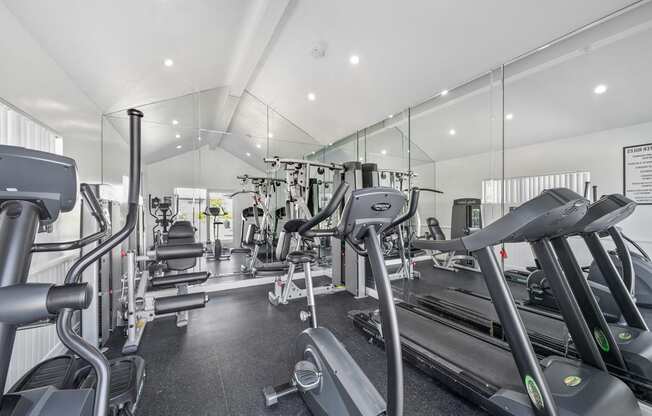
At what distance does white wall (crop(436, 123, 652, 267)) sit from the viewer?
7.36 ft

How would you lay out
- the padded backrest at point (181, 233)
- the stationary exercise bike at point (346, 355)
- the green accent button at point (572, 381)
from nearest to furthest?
1. the stationary exercise bike at point (346, 355)
2. the green accent button at point (572, 381)
3. the padded backrest at point (181, 233)

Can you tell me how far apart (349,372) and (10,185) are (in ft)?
5.20

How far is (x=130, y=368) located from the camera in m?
1.49

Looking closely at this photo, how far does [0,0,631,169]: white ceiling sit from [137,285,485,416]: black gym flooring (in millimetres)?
2314

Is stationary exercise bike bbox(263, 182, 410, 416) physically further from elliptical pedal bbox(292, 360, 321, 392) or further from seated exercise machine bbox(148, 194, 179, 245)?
seated exercise machine bbox(148, 194, 179, 245)

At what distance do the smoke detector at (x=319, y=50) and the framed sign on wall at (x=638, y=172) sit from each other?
11.0ft

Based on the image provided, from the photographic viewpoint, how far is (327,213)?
3.92ft

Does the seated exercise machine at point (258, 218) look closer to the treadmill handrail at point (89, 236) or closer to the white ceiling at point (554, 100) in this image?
the white ceiling at point (554, 100)

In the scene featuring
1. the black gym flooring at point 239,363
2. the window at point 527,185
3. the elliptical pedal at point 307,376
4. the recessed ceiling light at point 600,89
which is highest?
the recessed ceiling light at point 600,89

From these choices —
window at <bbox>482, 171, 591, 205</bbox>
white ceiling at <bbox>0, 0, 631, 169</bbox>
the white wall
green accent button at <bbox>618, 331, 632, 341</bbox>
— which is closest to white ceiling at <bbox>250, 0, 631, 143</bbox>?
white ceiling at <bbox>0, 0, 631, 169</bbox>

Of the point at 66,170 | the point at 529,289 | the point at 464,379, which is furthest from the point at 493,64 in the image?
the point at 66,170

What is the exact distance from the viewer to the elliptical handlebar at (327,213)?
1.18 m

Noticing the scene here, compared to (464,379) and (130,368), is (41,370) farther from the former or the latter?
(464,379)

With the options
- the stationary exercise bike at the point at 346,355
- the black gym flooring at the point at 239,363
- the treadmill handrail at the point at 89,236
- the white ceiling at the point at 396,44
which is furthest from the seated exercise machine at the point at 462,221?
the treadmill handrail at the point at 89,236
